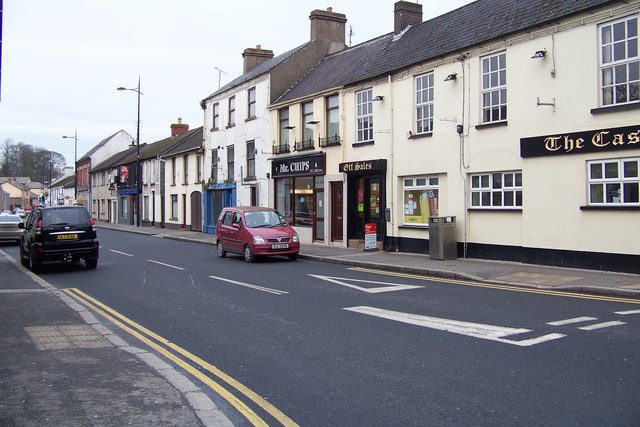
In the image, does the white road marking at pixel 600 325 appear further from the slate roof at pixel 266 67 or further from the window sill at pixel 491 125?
the slate roof at pixel 266 67

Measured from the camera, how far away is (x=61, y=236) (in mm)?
15242

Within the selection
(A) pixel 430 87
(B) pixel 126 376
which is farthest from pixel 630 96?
(B) pixel 126 376

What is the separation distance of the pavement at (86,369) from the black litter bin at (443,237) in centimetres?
394

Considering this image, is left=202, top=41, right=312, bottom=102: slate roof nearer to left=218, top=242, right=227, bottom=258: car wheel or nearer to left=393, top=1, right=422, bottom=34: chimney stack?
left=393, top=1, right=422, bottom=34: chimney stack

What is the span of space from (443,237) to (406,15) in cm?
1024

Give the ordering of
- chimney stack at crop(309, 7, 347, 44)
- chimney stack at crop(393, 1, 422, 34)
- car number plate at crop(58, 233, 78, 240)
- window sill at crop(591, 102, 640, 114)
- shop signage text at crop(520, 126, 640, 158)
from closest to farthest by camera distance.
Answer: window sill at crop(591, 102, 640, 114)
shop signage text at crop(520, 126, 640, 158)
car number plate at crop(58, 233, 78, 240)
chimney stack at crop(393, 1, 422, 34)
chimney stack at crop(309, 7, 347, 44)

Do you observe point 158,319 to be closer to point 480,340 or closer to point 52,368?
point 52,368

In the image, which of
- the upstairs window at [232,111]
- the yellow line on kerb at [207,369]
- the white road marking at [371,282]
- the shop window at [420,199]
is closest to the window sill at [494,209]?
the shop window at [420,199]

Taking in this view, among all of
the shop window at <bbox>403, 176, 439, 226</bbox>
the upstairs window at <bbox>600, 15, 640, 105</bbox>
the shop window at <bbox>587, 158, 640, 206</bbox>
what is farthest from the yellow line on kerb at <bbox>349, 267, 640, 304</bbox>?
the upstairs window at <bbox>600, 15, 640, 105</bbox>

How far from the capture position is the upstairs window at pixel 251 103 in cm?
2867

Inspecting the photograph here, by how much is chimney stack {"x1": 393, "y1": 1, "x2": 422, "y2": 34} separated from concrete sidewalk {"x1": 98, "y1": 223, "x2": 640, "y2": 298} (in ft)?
30.1

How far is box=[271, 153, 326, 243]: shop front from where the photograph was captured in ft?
75.8

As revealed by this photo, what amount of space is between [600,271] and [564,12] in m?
6.13

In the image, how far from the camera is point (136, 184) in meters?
47.1
